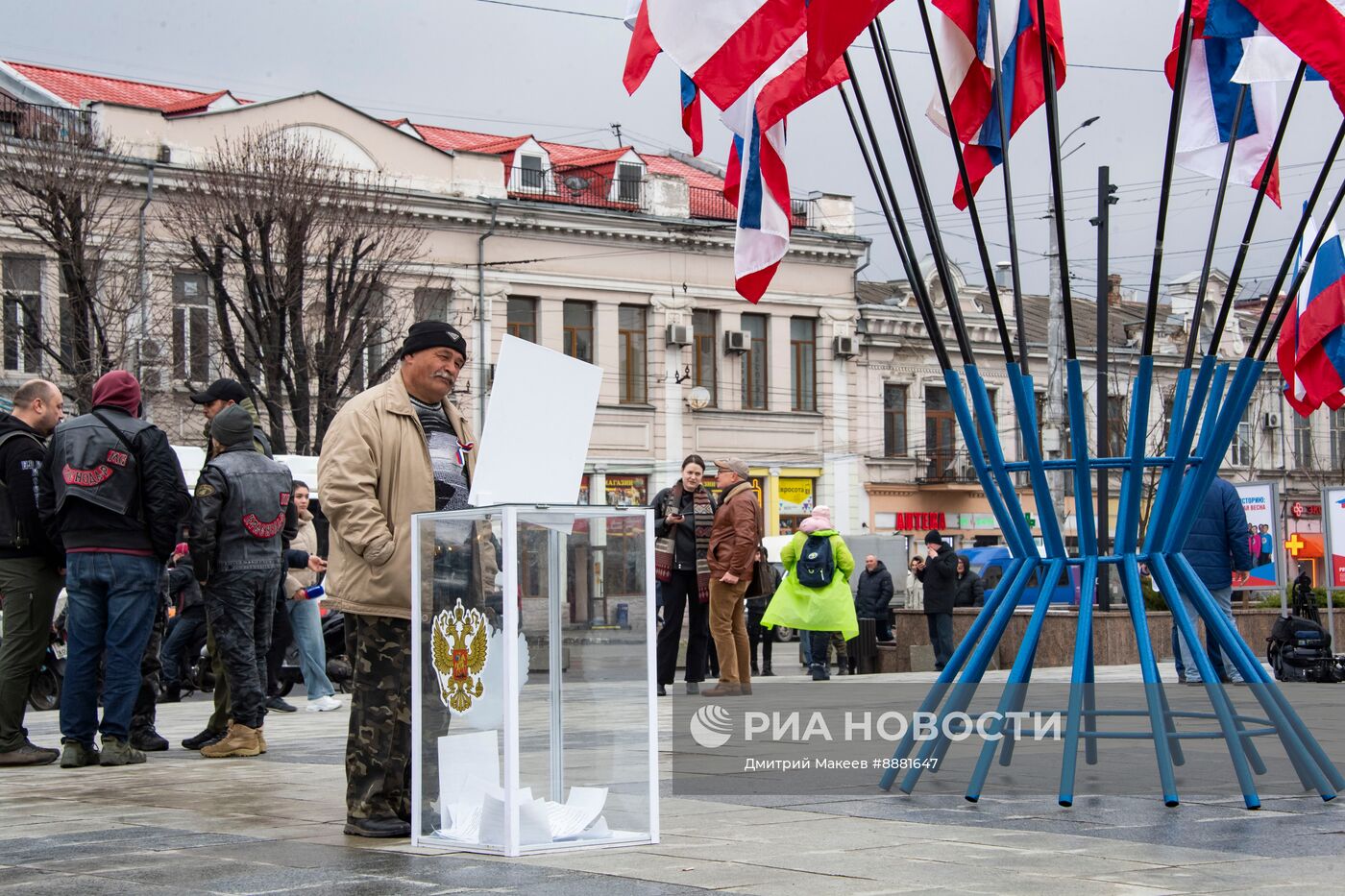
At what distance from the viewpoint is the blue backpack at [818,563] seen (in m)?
15.6

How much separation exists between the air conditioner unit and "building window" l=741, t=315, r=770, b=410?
0.69m

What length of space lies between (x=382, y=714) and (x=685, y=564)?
786 centimetres

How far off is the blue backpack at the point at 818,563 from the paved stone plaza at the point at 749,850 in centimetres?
842

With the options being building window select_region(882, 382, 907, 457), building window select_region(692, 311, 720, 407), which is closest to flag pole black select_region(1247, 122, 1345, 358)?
building window select_region(692, 311, 720, 407)

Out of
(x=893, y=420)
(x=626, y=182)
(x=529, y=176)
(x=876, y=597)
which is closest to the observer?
(x=876, y=597)

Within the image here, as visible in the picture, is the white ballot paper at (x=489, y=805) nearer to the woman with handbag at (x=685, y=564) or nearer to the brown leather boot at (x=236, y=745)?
the brown leather boot at (x=236, y=745)

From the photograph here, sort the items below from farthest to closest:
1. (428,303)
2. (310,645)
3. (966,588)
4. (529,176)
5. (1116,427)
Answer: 1. (1116,427)
2. (529,176)
3. (428,303)
4. (966,588)
5. (310,645)

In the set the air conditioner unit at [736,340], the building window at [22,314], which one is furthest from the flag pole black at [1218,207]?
the air conditioner unit at [736,340]

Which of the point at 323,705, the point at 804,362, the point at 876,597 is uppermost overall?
the point at 804,362

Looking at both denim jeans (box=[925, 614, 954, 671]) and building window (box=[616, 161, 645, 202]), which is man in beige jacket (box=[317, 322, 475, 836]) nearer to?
denim jeans (box=[925, 614, 954, 671])

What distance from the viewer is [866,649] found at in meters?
19.6

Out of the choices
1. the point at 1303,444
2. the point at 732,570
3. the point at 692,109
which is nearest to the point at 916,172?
the point at 692,109

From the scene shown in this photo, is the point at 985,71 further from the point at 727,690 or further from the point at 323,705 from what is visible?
the point at 323,705

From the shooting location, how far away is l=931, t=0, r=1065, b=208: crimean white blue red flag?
7.07 meters
